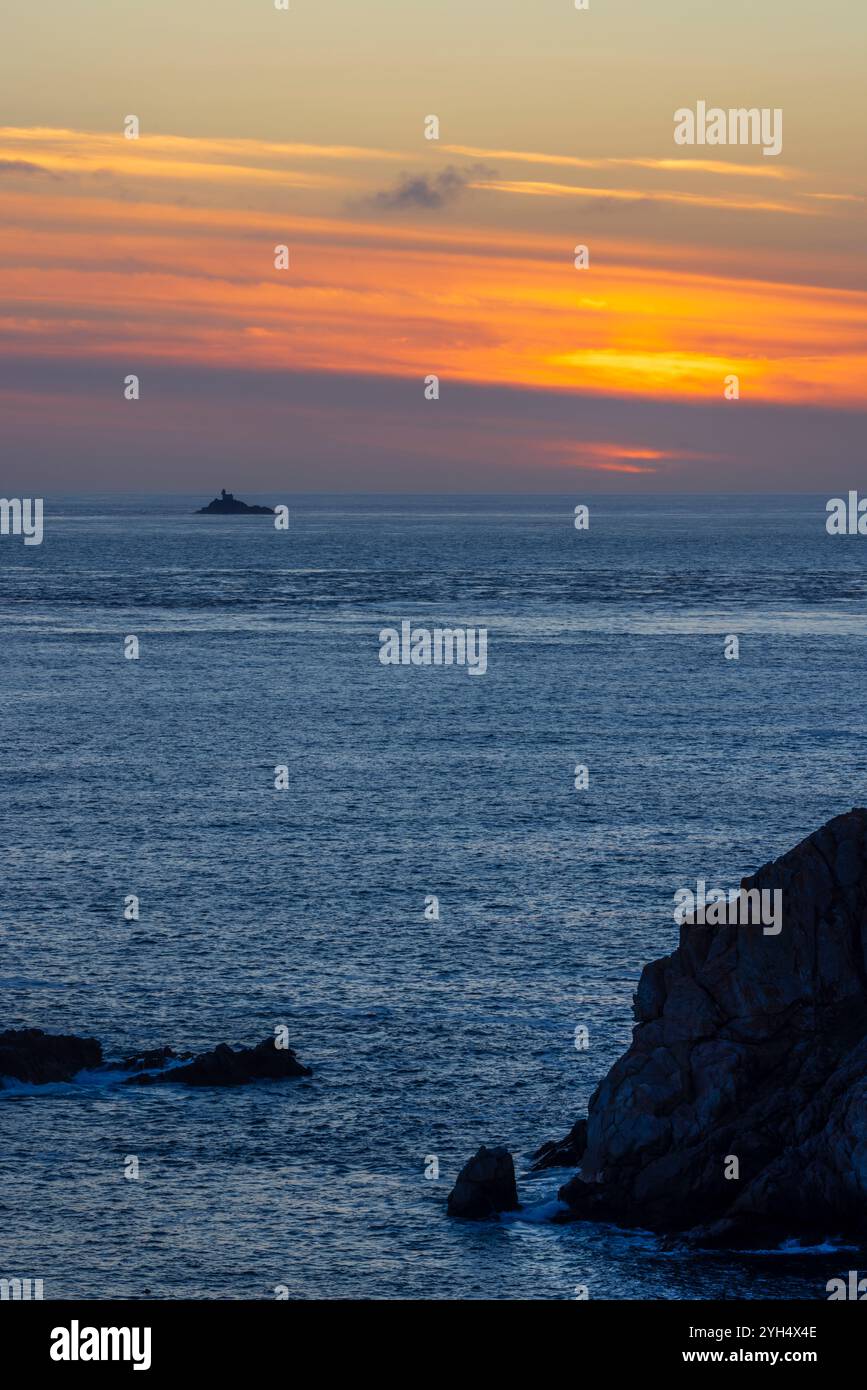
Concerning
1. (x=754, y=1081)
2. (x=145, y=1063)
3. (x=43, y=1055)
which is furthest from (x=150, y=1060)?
(x=754, y=1081)

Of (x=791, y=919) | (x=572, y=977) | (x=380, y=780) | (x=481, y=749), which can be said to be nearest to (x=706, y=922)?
(x=791, y=919)

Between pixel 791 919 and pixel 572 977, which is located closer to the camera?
pixel 791 919

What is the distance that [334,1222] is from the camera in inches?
1917

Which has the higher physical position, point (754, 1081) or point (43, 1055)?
point (754, 1081)

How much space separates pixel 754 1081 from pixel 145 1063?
21551 mm

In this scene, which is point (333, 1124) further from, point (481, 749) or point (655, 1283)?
A: point (481, 749)

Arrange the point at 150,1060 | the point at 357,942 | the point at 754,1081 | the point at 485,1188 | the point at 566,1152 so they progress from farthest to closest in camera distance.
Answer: the point at 357,942
the point at 150,1060
the point at 566,1152
the point at 754,1081
the point at 485,1188

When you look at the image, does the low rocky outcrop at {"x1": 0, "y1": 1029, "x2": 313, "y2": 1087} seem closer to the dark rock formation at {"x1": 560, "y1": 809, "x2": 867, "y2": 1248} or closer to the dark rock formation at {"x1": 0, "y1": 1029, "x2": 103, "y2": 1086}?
the dark rock formation at {"x1": 0, "y1": 1029, "x2": 103, "y2": 1086}

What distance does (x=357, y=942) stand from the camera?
247 feet

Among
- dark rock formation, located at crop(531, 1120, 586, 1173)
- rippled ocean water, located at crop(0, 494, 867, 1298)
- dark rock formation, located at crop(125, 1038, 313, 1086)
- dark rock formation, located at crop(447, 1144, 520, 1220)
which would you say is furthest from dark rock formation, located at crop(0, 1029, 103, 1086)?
dark rock formation, located at crop(531, 1120, 586, 1173)

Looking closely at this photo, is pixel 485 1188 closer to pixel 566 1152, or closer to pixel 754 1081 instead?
pixel 566 1152

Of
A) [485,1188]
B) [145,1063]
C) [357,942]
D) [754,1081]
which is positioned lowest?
[485,1188]

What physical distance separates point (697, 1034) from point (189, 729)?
92.5m
